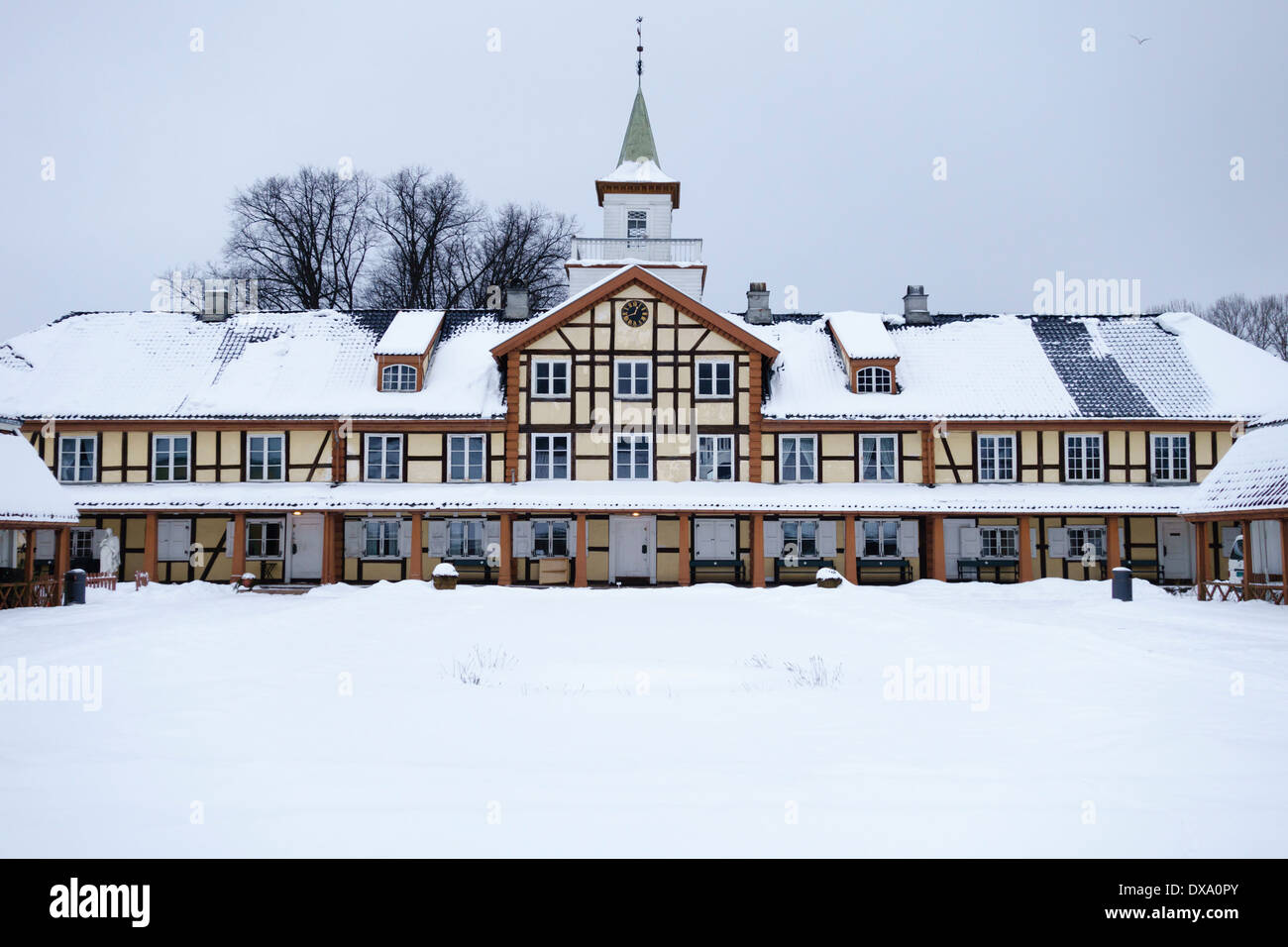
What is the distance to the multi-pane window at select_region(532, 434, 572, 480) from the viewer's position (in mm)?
27375

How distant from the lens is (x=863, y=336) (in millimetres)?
29297

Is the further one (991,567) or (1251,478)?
(991,567)

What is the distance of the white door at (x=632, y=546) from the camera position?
28.0 m

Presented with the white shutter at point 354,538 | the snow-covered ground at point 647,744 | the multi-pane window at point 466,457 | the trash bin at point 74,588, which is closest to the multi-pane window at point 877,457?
the multi-pane window at point 466,457

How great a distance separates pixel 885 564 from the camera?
89.8ft

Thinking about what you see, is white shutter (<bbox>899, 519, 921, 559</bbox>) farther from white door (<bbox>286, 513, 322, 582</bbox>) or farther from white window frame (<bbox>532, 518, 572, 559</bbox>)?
white door (<bbox>286, 513, 322, 582</bbox>)

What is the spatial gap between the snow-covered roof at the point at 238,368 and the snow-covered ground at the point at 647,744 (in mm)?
12647

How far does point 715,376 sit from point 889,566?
24.7 ft

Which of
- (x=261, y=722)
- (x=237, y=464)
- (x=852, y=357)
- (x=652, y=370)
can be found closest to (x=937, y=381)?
(x=852, y=357)

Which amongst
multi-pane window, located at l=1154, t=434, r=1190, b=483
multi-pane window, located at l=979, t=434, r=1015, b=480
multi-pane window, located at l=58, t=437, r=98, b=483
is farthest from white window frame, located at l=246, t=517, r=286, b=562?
multi-pane window, located at l=1154, t=434, r=1190, b=483

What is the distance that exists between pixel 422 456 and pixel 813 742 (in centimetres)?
2109

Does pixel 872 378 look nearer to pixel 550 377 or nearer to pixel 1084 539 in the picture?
pixel 1084 539

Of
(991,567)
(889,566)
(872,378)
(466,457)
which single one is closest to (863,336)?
(872,378)

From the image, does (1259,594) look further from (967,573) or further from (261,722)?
(261,722)
